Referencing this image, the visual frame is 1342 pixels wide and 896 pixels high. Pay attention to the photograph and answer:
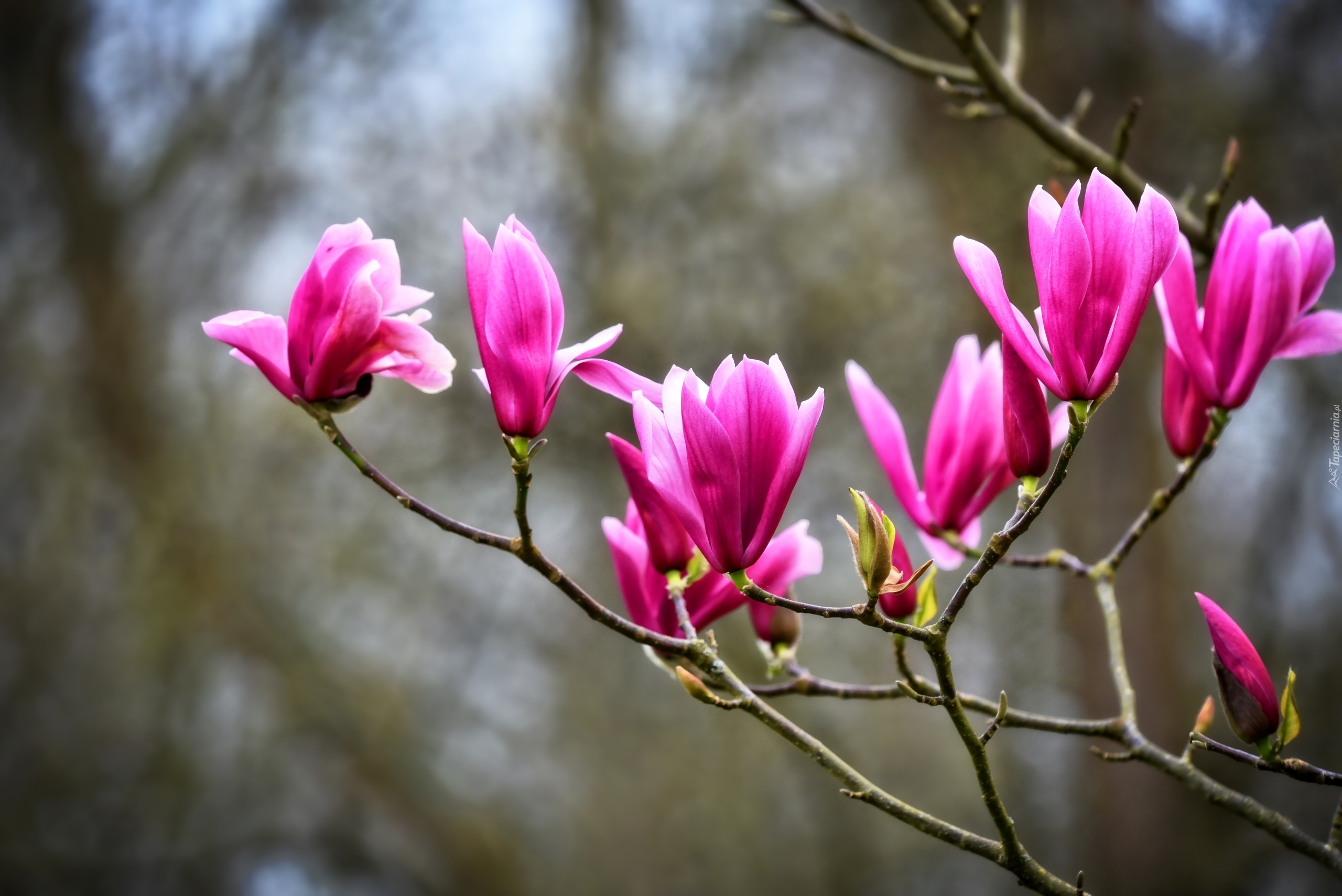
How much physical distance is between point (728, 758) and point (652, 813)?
19cm

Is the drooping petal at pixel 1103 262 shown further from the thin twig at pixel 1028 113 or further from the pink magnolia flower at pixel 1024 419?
the thin twig at pixel 1028 113

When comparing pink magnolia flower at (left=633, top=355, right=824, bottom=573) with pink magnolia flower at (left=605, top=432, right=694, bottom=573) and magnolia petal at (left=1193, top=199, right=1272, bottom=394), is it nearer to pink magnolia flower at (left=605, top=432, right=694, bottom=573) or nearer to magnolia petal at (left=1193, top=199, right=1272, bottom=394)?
pink magnolia flower at (left=605, top=432, right=694, bottom=573)

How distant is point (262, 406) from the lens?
181 cm

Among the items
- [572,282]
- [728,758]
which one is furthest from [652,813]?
[572,282]

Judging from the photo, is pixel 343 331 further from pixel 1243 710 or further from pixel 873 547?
pixel 1243 710

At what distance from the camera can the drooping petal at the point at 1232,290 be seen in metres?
0.31

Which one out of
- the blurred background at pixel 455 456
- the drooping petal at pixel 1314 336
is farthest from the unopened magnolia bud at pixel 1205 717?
the blurred background at pixel 455 456

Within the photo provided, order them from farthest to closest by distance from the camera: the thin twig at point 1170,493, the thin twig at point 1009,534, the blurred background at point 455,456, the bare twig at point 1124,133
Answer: the blurred background at point 455,456, the bare twig at point 1124,133, the thin twig at point 1170,493, the thin twig at point 1009,534

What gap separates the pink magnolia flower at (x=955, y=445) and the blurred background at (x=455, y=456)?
121cm

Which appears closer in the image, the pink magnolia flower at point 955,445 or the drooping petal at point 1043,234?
the drooping petal at point 1043,234

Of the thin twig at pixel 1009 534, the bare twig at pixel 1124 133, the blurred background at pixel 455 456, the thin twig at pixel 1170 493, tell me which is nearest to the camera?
the thin twig at pixel 1009 534

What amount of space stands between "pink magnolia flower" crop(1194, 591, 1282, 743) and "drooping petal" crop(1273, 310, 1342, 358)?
0.11 meters

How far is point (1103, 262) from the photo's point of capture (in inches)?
10.2

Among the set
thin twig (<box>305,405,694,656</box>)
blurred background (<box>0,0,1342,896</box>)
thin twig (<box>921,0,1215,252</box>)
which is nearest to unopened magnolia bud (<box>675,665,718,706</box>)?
thin twig (<box>305,405,694,656</box>)
